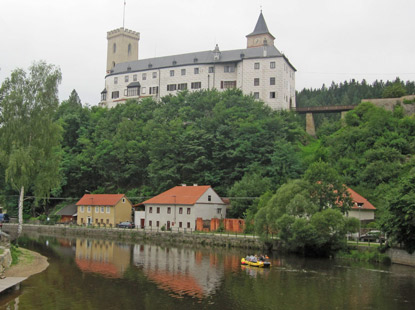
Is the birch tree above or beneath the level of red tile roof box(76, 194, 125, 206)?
above

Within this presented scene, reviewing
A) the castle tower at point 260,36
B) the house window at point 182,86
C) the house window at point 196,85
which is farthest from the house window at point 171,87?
the castle tower at point 260,36

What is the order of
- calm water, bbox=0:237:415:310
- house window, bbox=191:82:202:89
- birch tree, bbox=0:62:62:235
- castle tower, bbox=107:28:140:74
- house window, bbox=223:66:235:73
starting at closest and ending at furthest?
calm water, bbox=0:237:415:310 → birch tree, bbox=0:62:62:235 → house window, bbox=223:66:235:73 → house window, bbox=191:82:202:89 → castle tower, bbox=107:28:140:74

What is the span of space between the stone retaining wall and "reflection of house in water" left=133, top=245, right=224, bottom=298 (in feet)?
15.2

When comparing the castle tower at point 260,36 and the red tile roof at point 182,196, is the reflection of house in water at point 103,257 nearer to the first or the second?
the red tile roof at point 182,196

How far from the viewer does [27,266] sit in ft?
105

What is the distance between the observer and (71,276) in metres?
29.9

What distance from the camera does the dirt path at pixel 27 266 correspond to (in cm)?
2892

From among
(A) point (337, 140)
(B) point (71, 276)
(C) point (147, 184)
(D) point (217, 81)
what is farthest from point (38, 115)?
(D) point (217, 81)

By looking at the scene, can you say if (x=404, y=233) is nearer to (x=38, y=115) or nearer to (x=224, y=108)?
(x=38, y=115)

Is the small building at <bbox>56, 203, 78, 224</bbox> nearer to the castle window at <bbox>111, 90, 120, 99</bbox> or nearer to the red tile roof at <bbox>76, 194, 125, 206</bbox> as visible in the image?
the red tile roof at <bbox>76, 194, 125, 206</bbox>

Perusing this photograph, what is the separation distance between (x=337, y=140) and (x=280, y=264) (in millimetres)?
40645

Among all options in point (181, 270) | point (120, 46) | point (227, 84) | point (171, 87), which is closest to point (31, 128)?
point (181, 270)

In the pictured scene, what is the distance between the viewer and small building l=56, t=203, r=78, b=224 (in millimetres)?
77250

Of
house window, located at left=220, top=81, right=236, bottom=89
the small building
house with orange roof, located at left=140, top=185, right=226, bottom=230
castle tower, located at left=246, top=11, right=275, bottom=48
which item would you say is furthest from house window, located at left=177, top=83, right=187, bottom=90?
house with orange roof, located at left=140, top=185, right=226, bottom=230
